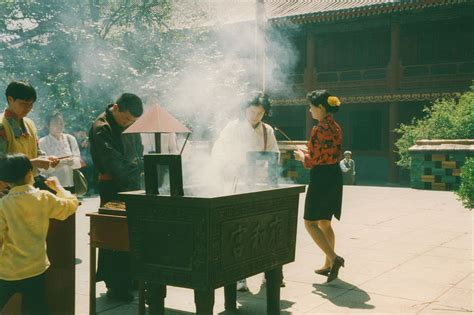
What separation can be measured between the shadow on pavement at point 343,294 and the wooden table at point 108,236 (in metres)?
1.71

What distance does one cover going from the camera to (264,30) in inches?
773

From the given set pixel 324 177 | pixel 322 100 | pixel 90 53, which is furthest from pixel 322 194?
pixel 90 53

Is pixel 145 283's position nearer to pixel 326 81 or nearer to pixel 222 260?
pixel 222 260

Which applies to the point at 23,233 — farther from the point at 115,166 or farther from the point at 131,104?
the point at 131,104

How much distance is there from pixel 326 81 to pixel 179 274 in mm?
17042

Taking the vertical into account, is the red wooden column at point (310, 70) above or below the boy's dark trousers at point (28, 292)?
above

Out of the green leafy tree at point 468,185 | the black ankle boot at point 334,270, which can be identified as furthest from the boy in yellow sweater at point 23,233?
the green leafy tree at point 468,185

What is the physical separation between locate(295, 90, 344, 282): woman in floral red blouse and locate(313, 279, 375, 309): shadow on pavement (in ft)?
0.37

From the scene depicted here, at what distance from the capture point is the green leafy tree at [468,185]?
373 inches

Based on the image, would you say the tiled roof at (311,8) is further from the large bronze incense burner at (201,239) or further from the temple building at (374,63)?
the large bronze incense burner at (201,239)

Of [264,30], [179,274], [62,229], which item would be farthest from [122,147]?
[264,30]

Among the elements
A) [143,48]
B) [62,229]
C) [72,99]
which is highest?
[143,48]

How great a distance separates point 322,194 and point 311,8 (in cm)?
1512

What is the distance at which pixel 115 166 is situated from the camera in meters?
4.66
